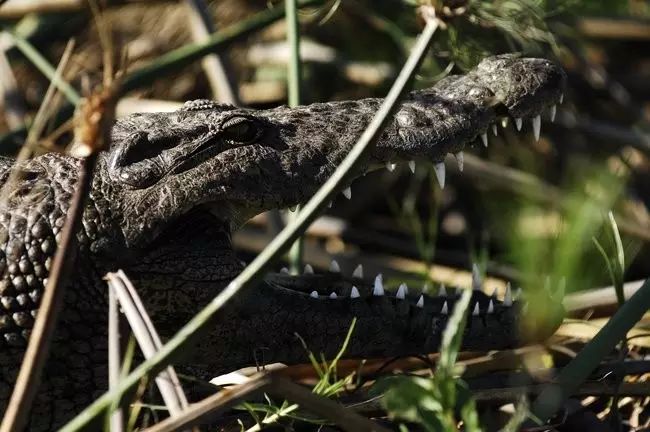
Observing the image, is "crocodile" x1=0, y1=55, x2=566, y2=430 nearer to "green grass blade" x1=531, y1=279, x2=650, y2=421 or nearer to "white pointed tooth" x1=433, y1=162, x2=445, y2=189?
"white pointed tooth" x1=433, y1=162, x2=445, y2=189

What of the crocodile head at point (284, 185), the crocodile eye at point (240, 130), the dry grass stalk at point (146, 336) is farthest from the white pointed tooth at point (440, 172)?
the dry grass stalk at point (146, 336)

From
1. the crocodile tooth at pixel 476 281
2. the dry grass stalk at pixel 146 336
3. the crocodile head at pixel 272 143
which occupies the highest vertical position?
the crocodile head at pixel 272 143

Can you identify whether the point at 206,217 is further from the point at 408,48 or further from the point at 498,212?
the point at 498,212

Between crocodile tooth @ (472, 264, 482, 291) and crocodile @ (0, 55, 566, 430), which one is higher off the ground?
crocodile @ (0, 55, 566, 430)

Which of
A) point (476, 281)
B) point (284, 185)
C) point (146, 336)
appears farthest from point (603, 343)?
point (146, 336)

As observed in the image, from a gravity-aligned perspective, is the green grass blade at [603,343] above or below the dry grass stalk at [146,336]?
below

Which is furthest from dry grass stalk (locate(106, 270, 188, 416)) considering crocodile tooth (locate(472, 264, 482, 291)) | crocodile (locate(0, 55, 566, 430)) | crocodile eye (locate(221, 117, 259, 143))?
crocodile tooth (locate(472, 264, 482, 291))

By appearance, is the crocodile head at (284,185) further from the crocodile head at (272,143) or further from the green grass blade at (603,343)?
the green grass blade at (603,343)

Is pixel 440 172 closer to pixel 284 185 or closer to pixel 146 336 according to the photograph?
pixel 284 185
